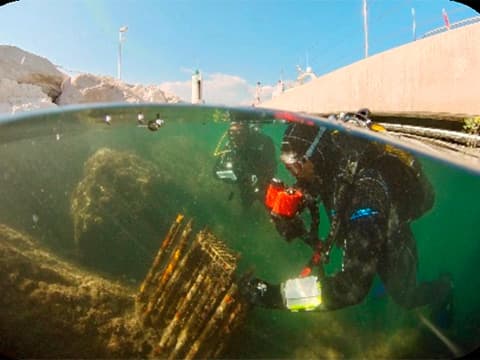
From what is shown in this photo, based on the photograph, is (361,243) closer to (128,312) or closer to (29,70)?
(128,312)

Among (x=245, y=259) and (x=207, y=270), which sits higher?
(x=207, y=270)

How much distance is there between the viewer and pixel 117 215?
331 inches

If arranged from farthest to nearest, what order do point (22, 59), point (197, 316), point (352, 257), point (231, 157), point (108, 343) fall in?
point (22, 59) < point (231, 157) < point (108, 343) < point (197, 316) < point (352, 257)

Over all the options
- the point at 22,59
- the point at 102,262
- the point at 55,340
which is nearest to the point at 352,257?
the point at 55,340

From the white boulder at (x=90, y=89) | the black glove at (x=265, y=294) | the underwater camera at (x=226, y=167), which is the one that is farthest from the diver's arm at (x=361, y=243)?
the white boulder at (x=90, y=89)

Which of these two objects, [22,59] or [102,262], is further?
[22,59]

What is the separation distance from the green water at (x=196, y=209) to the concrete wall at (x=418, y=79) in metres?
1.71

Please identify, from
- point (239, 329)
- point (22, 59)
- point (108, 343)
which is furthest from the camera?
point (22, 59)

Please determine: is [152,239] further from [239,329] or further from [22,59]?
Result: [22,59]

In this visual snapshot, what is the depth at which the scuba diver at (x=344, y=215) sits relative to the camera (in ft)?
11.7

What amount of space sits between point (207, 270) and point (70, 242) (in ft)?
14.9

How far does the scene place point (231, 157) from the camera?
8.00 metres

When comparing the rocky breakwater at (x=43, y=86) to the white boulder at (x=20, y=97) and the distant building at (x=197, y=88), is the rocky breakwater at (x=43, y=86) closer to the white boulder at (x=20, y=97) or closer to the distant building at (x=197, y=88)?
the white boulder at (x=20, y=97)

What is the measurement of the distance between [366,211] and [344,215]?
527 mm
